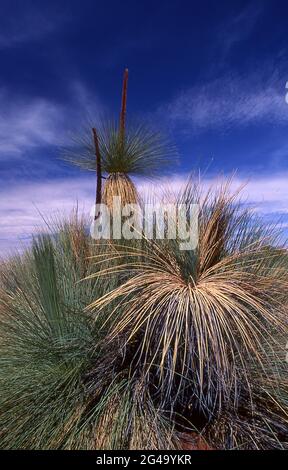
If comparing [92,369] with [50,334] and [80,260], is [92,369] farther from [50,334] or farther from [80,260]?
[80,260]

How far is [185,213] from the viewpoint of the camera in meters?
2.76

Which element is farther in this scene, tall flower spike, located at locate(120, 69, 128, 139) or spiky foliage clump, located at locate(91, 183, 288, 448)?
tall flower spike, located at locate(120, 69, 128, 139)

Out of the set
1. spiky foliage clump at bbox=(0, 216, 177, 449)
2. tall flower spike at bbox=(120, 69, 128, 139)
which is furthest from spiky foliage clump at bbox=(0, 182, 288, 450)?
tall flower spike at bbox=(120, 69, 128, 139)

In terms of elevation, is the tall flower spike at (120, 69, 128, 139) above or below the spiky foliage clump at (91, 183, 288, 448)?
above

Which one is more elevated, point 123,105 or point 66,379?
point 123,105

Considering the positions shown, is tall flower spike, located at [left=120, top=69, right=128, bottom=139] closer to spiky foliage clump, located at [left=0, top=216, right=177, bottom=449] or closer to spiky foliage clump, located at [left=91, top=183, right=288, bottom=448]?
spiky foliage clump, located at [left=0, top=216, right=177, bottom=449]

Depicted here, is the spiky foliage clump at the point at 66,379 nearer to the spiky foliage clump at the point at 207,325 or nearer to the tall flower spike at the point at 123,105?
the spiky foliage clump at the point at 207,325

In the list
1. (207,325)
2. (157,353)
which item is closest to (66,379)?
(157,353)

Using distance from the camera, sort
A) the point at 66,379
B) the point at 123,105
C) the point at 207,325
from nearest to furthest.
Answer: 1. the point at 207,325
2. the point at 66,379
3. the point at 123,105

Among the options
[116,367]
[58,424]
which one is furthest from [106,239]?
[58,424]

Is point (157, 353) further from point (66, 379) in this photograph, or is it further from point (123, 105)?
point (123, 105)

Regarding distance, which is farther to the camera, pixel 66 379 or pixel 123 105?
pixel 123 105

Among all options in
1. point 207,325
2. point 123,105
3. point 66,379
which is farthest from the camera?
point 123,105

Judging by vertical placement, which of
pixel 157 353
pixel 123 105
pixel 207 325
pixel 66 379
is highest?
pixel 123 105
